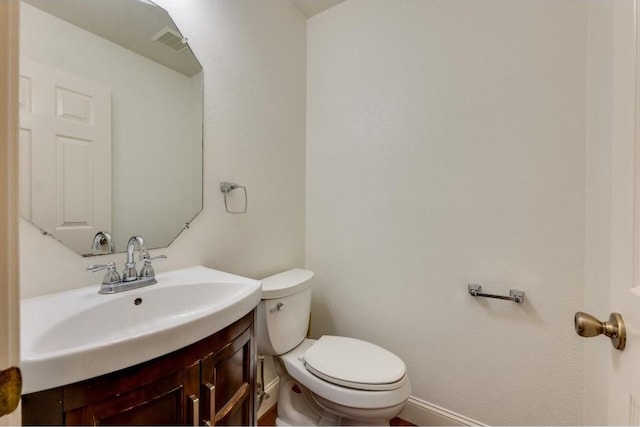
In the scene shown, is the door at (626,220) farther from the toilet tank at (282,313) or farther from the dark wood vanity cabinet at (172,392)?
the toilet tank at (282,313)

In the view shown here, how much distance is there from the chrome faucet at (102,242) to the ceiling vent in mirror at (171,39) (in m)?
0.76

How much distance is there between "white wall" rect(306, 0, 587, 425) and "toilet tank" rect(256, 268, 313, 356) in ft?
1.16

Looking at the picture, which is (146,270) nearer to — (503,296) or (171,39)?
(171,39)

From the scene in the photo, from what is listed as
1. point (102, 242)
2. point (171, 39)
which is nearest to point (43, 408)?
point (102, 242)

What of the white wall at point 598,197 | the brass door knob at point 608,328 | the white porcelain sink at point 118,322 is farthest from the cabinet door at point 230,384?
the white wall at point 598,197

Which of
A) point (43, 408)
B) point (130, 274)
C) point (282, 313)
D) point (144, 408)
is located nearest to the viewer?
point (43, 408)

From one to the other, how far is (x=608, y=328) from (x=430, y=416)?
1197 millimetres

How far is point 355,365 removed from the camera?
116 centimetres

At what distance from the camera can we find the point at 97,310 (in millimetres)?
749

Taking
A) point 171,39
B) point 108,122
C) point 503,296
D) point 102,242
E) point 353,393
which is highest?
point 171,39

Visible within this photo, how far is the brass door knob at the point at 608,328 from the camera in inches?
19.0

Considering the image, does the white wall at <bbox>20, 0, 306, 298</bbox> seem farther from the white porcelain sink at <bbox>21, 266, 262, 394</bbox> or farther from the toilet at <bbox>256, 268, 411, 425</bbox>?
the toilet at <bbox>256, 268, 411, 425</bbox>

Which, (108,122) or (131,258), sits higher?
(108,122)

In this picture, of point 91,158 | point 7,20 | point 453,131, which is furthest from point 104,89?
point 453,131
